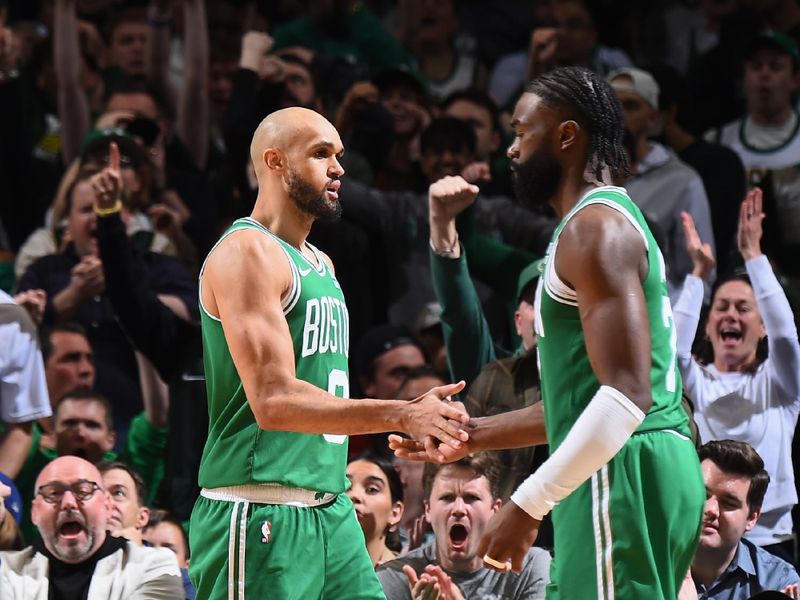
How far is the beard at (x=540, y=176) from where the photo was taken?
3.69m

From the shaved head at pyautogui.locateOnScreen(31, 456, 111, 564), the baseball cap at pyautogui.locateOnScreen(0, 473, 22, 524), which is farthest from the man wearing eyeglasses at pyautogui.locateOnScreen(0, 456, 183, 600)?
the baseball cap at pyautogui.locateOnScreen(0, 473, 22, 524)

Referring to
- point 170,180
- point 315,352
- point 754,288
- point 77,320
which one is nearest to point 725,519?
point 754,288

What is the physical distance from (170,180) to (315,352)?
4.79 meters

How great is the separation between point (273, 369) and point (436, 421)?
459 mm

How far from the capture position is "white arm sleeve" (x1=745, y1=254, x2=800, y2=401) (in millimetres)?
6031

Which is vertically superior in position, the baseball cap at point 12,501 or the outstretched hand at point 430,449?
the baseball cap at point 12,501

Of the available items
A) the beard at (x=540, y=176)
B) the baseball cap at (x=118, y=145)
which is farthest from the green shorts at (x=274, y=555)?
the baseball cap at (x=118, y=145)

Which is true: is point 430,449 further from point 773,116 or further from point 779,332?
point 773,116

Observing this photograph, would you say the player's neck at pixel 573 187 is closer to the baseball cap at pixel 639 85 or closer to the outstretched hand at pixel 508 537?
the outstretched hand at pixel 508 537

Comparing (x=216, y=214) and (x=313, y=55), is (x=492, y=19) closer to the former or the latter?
(x=313, y=55)

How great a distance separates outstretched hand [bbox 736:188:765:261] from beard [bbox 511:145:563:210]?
2.72m

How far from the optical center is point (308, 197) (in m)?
4.20

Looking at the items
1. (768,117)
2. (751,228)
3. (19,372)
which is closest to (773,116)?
(768,117)

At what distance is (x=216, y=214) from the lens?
8578mm
